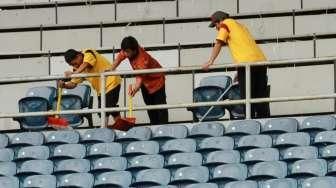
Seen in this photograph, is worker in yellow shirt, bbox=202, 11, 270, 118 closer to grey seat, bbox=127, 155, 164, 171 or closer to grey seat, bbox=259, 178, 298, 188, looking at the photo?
grey seat, bbox=127, 155, 164, 171

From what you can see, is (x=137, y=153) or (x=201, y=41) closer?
(x=137, y=153)

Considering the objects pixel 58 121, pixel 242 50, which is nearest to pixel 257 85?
pixel 242 50

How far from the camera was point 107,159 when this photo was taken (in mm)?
12375

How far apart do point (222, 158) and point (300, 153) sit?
66 cm

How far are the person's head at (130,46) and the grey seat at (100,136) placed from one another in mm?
733

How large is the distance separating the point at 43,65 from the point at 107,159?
3.97 m

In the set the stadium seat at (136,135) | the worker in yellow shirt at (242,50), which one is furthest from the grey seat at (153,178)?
the worker in yellow shirt at (242,50)

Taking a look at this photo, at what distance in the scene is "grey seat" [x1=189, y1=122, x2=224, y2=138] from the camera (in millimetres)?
12531

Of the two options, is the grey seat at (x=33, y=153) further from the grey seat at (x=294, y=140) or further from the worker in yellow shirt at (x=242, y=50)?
the grey seat at (x=294, y=140)

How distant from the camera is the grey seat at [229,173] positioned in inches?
458

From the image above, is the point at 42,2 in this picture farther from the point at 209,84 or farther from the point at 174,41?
the point at 209,84

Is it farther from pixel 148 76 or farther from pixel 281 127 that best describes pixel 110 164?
pixel 281 127

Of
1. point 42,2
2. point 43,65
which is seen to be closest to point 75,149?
point 43,65

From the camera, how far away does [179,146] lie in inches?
486
